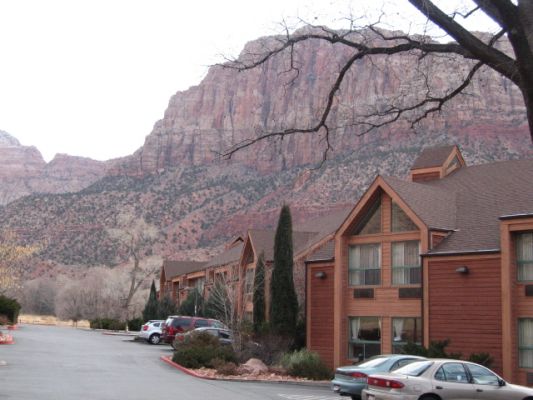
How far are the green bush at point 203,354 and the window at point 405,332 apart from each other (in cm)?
619

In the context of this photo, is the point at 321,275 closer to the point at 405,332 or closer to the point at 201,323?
the point at 405,332

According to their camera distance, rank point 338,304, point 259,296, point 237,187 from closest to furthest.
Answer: point 338,304 < point 259,296 < point 237,187

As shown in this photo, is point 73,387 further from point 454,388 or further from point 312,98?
point 312,98

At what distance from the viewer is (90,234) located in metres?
110

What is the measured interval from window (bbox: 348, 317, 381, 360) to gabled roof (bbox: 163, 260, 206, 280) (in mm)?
36494

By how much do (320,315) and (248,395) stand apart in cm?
1240

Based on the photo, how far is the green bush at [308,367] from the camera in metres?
27.6

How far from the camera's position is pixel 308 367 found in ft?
90.6

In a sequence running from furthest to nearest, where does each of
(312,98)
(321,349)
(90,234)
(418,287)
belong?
(312,98) → (90,234) → (321,349) → (418,287)

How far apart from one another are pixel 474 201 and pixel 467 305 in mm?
5950

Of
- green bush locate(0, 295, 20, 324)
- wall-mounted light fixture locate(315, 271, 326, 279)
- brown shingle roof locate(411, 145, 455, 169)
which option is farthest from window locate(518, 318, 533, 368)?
green bush locate(0, 295, 20, 324)

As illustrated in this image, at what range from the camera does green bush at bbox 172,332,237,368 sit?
94.8 feet

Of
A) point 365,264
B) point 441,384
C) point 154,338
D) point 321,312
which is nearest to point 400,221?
point 365,264

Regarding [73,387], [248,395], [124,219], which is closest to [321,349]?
[248,395]
